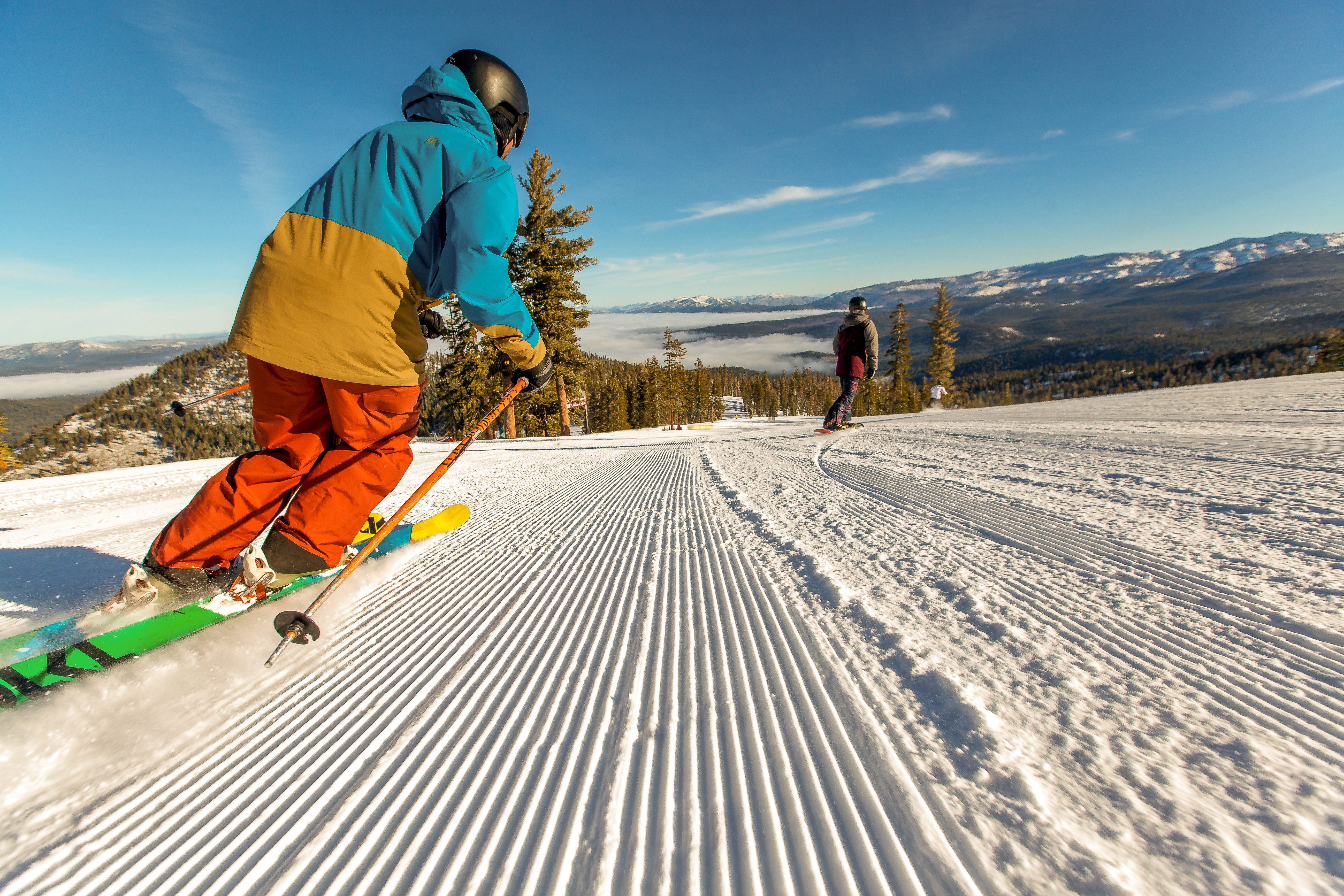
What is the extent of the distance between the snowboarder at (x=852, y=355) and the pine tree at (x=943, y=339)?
29.7 metres

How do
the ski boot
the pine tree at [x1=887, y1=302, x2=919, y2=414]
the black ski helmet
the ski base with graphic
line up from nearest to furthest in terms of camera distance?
1. the ski base with graphic
2. the ski boot
3. the black ski helmet
4. the pine tree at [x1=887, y1=302, x2=919, y2=414]

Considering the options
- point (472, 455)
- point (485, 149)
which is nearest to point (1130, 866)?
point (485, 149)

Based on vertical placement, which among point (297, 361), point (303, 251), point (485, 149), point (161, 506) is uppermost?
point (485, 149)

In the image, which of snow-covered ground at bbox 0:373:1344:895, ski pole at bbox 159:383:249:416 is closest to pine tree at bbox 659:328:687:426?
ski pole at bbox 159:383:249:416

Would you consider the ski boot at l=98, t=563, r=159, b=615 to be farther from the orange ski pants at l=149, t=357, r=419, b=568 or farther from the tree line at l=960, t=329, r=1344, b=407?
the tree line at l=960, t=329, r=1344, b=407

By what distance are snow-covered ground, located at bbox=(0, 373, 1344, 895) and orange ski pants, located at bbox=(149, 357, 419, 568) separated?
0.35m

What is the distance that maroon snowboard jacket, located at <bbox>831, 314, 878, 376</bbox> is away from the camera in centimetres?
816

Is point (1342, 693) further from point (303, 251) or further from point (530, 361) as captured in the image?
point (303, 251)

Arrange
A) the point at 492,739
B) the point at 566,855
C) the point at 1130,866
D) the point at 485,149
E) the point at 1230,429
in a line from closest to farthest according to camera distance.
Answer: the point at 1130,866
the point at 566,855
the point at 492,739
the point at 485,149
the point at 1230,429

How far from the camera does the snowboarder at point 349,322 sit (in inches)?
71.6

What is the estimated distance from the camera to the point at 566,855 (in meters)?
0.91

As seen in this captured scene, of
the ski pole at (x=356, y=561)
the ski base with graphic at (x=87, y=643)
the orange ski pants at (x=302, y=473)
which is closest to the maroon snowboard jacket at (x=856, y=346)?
the ski pole at (x=356, y=561)

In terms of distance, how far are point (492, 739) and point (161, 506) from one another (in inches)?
219

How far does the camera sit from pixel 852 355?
340 inches
